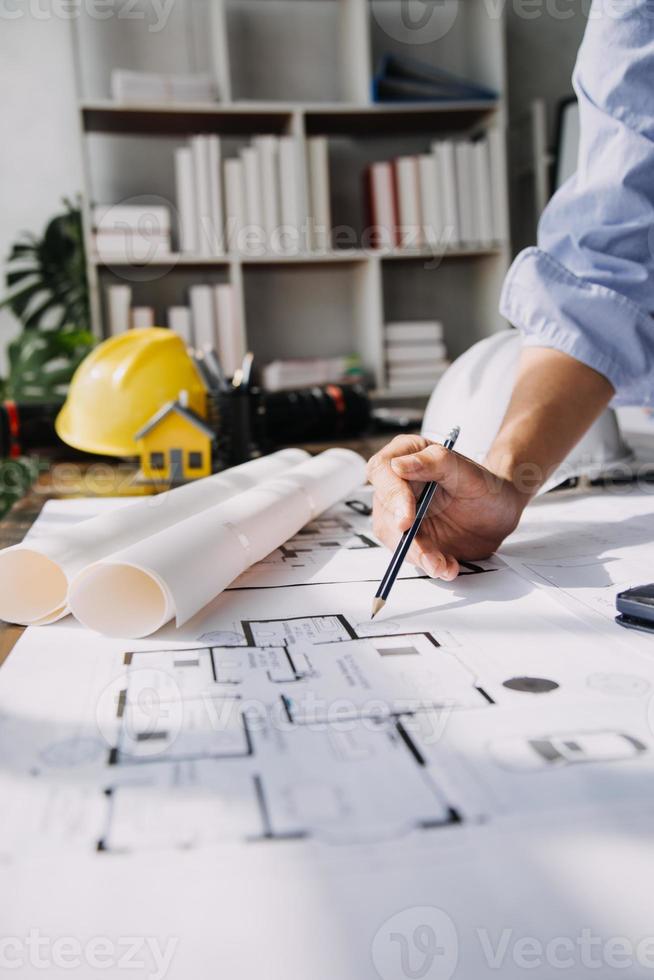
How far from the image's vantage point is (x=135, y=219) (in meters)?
2.71

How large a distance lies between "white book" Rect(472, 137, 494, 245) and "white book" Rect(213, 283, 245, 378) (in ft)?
2.87

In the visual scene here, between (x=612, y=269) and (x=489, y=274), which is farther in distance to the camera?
(x=489, y=274)

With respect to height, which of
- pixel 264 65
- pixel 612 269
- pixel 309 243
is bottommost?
pixel 612 269

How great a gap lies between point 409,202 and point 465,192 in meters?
0.19

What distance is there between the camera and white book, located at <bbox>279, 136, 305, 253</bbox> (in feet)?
9.05

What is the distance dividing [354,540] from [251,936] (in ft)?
1.76

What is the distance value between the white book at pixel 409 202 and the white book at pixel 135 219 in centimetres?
79

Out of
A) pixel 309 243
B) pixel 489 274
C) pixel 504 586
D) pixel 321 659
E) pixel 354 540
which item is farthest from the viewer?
pixel 489 274

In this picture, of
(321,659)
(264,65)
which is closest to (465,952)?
(321,659)

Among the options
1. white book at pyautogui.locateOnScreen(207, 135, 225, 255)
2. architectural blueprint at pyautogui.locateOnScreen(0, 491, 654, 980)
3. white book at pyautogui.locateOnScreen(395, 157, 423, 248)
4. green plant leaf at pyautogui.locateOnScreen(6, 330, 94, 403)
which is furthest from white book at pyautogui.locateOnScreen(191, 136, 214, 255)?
architectural blueprint at pyautogui.locateOnScreen(0, 491, 654, 980)

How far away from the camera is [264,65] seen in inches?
120

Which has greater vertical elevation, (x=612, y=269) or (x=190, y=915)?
(x=612, y=269)

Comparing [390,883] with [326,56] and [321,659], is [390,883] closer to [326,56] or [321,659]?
[321,659]

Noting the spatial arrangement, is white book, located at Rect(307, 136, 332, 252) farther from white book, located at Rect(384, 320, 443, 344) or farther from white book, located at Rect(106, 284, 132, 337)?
white book, located at Rect(106, 284, 132, 337)
